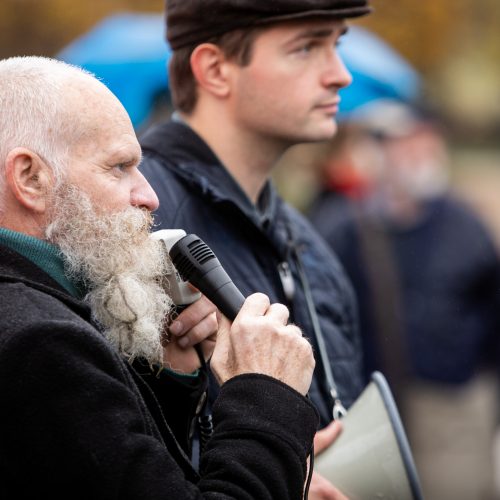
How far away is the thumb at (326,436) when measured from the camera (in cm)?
321

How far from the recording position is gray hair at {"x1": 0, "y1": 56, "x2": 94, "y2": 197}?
2.47 metres

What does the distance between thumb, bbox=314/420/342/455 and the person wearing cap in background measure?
240 millimetres

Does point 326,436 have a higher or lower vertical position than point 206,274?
lower

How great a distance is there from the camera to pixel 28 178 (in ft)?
8.14

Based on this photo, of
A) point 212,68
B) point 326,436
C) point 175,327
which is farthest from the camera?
point 212,68

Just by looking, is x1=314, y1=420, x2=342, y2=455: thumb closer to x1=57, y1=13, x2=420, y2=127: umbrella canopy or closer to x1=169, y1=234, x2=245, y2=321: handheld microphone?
x1=169, y1=234, x2=245, y2=321: handheld microphone

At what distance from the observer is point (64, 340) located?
2.20 m

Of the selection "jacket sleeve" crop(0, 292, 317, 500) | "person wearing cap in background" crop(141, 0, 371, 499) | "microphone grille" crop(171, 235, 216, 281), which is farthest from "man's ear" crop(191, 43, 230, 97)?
"jacket sleeve" crop(0, 292, 317, 500)

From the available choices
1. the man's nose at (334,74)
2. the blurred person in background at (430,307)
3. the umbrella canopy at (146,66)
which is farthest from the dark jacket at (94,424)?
the umbrella canopy at (146,66)

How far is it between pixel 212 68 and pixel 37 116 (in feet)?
4.58

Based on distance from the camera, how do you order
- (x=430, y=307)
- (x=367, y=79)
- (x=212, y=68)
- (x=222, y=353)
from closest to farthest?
(x=222, y=353)
(x=212, y=68)
(x=430, y=307)
(x=367, y=79)

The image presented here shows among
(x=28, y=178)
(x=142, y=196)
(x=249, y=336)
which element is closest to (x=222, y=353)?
(x=249, y=336)

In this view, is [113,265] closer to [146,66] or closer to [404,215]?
[404,215]

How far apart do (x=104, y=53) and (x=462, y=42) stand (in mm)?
14940
